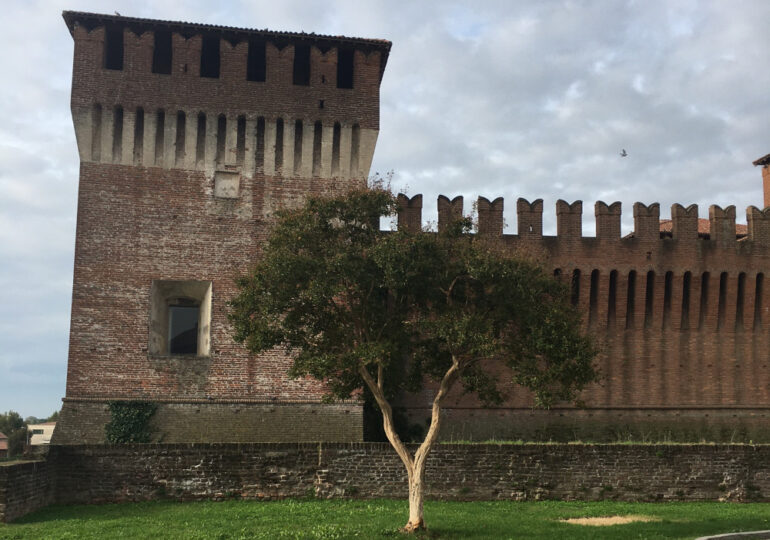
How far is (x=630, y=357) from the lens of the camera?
27.1 metres

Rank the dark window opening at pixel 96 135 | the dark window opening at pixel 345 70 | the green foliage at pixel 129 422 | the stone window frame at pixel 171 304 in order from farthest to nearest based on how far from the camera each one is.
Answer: the dark window opening at pixel 345 70 < the dark window opening at pixel 96 135 < the stone window frame at pixel 171 304 < the green foliage at pixel 129 422

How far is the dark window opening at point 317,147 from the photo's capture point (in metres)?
24.6

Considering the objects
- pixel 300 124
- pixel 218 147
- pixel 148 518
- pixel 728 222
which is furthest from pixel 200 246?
pixel 728 222

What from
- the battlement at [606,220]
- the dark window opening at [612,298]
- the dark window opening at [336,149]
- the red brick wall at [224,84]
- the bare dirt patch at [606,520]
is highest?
the red brick wall at [224,84]

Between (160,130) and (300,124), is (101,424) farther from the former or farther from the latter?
(300,124)

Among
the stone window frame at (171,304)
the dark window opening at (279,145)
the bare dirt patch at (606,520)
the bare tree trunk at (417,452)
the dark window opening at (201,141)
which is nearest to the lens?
the bare tree trunk at (417,452)

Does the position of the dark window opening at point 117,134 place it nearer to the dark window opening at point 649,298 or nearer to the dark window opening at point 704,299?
the dark window opening at point 649,298

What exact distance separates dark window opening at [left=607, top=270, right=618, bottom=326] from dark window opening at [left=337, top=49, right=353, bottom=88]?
1064 cm

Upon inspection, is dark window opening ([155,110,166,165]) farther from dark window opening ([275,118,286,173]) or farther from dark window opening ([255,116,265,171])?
dark window opening ([275,118,286,173])

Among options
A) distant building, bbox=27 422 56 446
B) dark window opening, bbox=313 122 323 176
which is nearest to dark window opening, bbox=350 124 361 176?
dark window opening, bbox=313 122 323 176

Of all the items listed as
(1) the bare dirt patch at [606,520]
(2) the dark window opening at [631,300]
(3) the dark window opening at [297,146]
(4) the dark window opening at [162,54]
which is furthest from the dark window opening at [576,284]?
(4) the dark window opening at [162,54]

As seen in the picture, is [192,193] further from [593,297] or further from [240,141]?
[593,297]

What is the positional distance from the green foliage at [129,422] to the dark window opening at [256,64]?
10.4m

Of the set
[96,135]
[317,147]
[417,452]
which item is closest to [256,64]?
[317,147]
